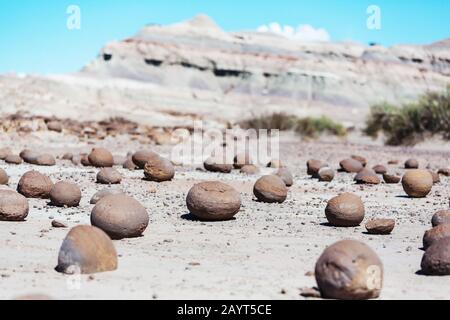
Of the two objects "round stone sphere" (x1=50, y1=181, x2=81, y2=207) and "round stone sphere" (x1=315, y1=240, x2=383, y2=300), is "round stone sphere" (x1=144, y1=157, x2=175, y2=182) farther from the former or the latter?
"round stone sphere" (x1=315, y1=240, x2=383, y2=300)

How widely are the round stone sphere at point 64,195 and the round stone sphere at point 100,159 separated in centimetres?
528

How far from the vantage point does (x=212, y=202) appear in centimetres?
829

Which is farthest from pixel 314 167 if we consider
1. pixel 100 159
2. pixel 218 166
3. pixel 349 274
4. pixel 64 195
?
pixel 349 274

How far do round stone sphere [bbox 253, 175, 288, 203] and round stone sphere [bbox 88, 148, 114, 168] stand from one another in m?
5.15

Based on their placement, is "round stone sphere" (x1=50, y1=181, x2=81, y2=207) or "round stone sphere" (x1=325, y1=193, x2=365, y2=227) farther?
"round stone sphere" (x1=50, y1=181, x2=81, y2=207)

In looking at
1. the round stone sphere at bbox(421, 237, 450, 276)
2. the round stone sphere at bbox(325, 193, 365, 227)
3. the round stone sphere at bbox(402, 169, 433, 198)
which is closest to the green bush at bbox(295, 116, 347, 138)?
the round stone sphere at bbox(402, 169, 433, 198)

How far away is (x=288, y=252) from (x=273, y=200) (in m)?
3.42

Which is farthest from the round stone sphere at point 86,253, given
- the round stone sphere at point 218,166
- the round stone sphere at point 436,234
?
the round stone sphere at point 218,166

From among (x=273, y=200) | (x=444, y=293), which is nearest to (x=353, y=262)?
(x=444, y=293)

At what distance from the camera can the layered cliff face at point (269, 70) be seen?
7912cm

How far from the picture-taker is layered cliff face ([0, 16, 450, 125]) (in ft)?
260

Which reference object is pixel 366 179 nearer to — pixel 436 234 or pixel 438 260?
pixel 436 234

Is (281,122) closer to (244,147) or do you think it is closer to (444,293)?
(244,147)

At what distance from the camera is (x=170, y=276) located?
5.50 metres
